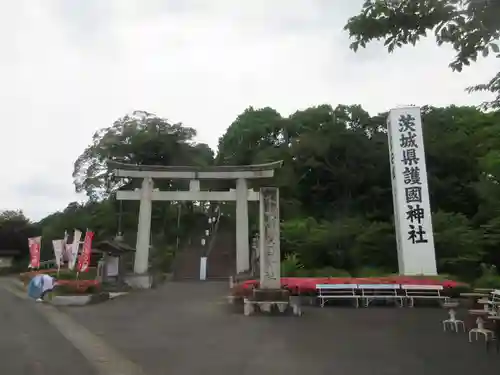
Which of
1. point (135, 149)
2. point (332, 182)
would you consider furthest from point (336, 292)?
point (135, 149)

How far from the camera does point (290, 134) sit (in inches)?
1598

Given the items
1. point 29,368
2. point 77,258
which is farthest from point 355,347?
point 77,258

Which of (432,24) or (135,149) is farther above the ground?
(135,149)

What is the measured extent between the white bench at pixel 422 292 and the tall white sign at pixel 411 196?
12.1 feet

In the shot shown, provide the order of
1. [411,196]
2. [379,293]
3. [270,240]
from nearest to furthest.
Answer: [270,240] → [379,293] → [411,196]

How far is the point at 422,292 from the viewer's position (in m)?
14.8

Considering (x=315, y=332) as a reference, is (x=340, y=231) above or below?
above

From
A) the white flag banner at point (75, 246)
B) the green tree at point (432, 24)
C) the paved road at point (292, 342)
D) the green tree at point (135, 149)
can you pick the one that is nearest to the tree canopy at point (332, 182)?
the green tree at point (135, 149)

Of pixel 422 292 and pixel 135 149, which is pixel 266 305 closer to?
pixel 422 292

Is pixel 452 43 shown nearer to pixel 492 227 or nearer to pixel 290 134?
pixel 492 227

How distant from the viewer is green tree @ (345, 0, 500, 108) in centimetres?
491

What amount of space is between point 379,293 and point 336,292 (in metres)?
1.34

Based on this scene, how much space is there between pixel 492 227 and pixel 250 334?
15.4 m

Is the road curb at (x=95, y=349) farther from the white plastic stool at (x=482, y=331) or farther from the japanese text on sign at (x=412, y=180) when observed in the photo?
the japanese text on sign at (x=412, y=180)
